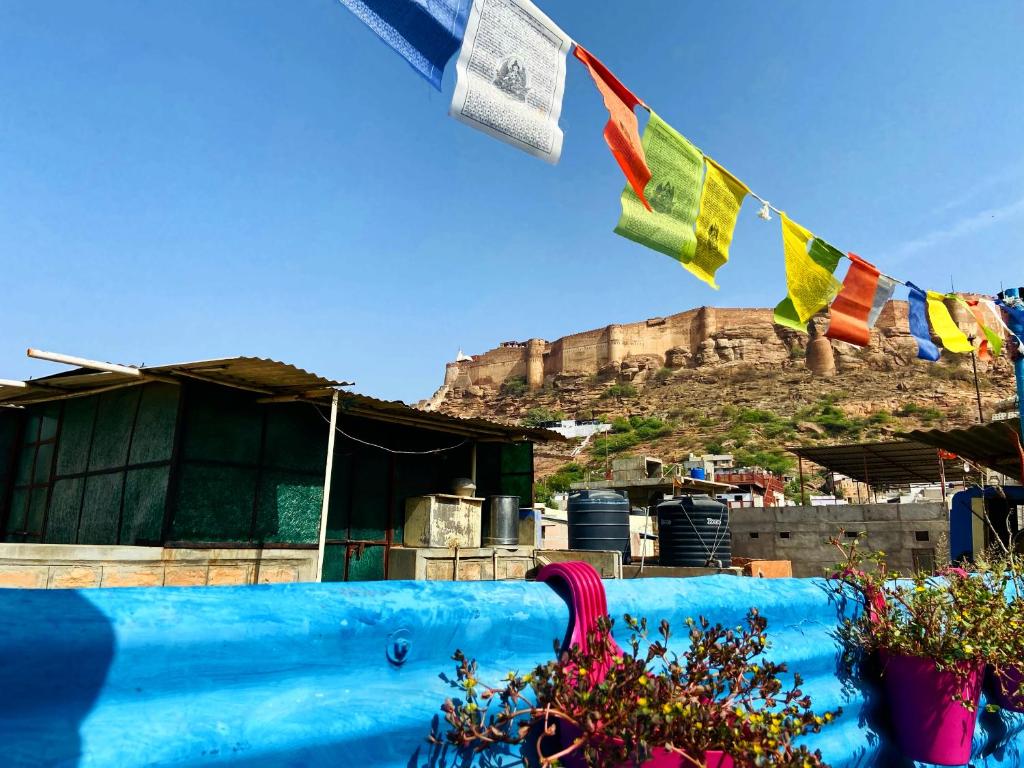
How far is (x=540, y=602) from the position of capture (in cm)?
202

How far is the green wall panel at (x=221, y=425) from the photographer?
7707 millimetres

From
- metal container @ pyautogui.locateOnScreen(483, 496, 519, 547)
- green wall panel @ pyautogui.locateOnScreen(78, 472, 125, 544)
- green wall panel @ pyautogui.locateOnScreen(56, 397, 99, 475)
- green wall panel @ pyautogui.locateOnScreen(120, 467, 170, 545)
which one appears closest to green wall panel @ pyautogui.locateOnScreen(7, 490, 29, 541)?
green wall panel @ pyautogui.locateOnScreen(56, 397, 99, 475)

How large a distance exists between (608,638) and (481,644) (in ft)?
1.19

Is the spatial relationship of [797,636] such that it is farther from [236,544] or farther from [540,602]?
[236,544]

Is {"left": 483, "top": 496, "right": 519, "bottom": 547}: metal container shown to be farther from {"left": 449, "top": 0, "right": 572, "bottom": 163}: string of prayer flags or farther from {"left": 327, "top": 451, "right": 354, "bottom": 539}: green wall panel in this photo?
{"left": 449, "top": 0, "right": 572, "bottom": 163}: string of prayer flags

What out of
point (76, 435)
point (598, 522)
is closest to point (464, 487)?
point (598, 522)

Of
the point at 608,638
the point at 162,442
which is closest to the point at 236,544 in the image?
the point at 162,442

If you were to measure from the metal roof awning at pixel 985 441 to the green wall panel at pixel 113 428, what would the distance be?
30.5 feet

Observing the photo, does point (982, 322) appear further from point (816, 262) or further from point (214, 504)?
point (214, 504)

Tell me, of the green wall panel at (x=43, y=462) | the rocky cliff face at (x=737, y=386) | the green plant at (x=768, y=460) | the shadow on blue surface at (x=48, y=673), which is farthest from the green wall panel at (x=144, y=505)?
the rocky cliff face at (x=737, y=386)

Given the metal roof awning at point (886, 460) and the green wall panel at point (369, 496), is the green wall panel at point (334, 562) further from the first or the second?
the metal roof awning at point (886, 460)

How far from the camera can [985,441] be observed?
7172 mm

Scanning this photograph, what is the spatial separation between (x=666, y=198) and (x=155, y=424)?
6.69m

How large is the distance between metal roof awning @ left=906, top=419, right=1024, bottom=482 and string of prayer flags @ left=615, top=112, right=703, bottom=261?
4228mm
